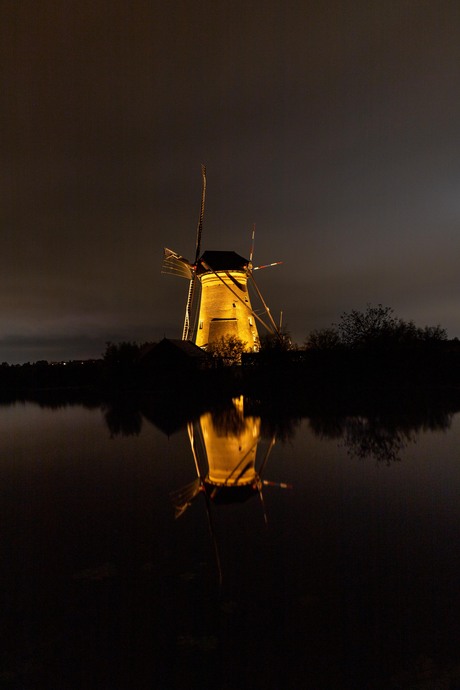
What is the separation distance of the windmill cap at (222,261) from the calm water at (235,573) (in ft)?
115

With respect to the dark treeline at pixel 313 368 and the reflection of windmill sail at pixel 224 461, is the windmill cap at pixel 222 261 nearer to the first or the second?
the dark treeline at pixel 313 368

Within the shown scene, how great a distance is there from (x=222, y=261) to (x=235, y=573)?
4233 centimetres

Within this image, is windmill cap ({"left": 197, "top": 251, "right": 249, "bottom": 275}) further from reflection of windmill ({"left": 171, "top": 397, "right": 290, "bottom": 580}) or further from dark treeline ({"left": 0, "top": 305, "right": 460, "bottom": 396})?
reflection of windmill ({"left": 171, "top": 397, "right": 290, "bottom": 580})

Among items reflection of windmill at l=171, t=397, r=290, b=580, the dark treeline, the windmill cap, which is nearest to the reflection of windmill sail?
reflection of windmill at l=171, t=397, r=290, b=580

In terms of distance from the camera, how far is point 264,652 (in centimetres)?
399

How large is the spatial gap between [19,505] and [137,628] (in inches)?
227

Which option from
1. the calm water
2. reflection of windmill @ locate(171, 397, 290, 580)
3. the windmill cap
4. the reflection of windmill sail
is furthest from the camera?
the windmill cap

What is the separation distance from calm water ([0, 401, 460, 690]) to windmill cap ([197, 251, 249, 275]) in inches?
1378

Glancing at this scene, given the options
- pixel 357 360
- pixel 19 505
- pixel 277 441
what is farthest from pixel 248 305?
pixel 19 505

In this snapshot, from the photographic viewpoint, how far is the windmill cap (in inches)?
1796

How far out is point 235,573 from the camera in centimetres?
550

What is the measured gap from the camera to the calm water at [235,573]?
3875mm

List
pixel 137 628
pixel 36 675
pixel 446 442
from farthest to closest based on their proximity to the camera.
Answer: pixel 446 442 → pixel 137 628 → pixel 36 675

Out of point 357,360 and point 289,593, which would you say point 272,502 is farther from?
point 357,360
